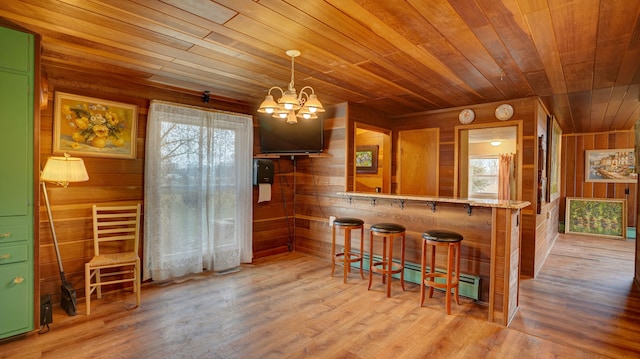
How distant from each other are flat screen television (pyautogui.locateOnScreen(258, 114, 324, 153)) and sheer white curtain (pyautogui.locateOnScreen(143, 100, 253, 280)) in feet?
1.12

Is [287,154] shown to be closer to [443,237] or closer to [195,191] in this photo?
[195,191]

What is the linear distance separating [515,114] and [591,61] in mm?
1435

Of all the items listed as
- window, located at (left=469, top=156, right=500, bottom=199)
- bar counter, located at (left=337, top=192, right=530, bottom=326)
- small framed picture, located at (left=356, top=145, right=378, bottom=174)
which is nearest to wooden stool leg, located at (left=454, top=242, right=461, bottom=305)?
bar counter, located at (left=337, top=192, right=530, bottom=326)

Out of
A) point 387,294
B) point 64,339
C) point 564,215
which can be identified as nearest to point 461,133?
point 387,294

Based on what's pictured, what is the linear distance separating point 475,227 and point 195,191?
3282 millimetres

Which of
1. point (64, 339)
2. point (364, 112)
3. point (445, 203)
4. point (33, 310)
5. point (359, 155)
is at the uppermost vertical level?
point (364, 112)

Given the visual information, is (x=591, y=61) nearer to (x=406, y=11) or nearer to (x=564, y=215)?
(x=406, y=11)

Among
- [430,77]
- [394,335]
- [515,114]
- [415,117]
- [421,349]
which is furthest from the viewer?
[415,117]

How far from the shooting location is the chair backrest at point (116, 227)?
131 inches

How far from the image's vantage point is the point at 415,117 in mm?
5227

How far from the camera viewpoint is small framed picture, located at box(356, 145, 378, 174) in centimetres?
641

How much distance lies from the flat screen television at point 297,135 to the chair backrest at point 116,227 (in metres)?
1.97

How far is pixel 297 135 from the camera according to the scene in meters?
4.57

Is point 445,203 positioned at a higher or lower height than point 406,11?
lower
